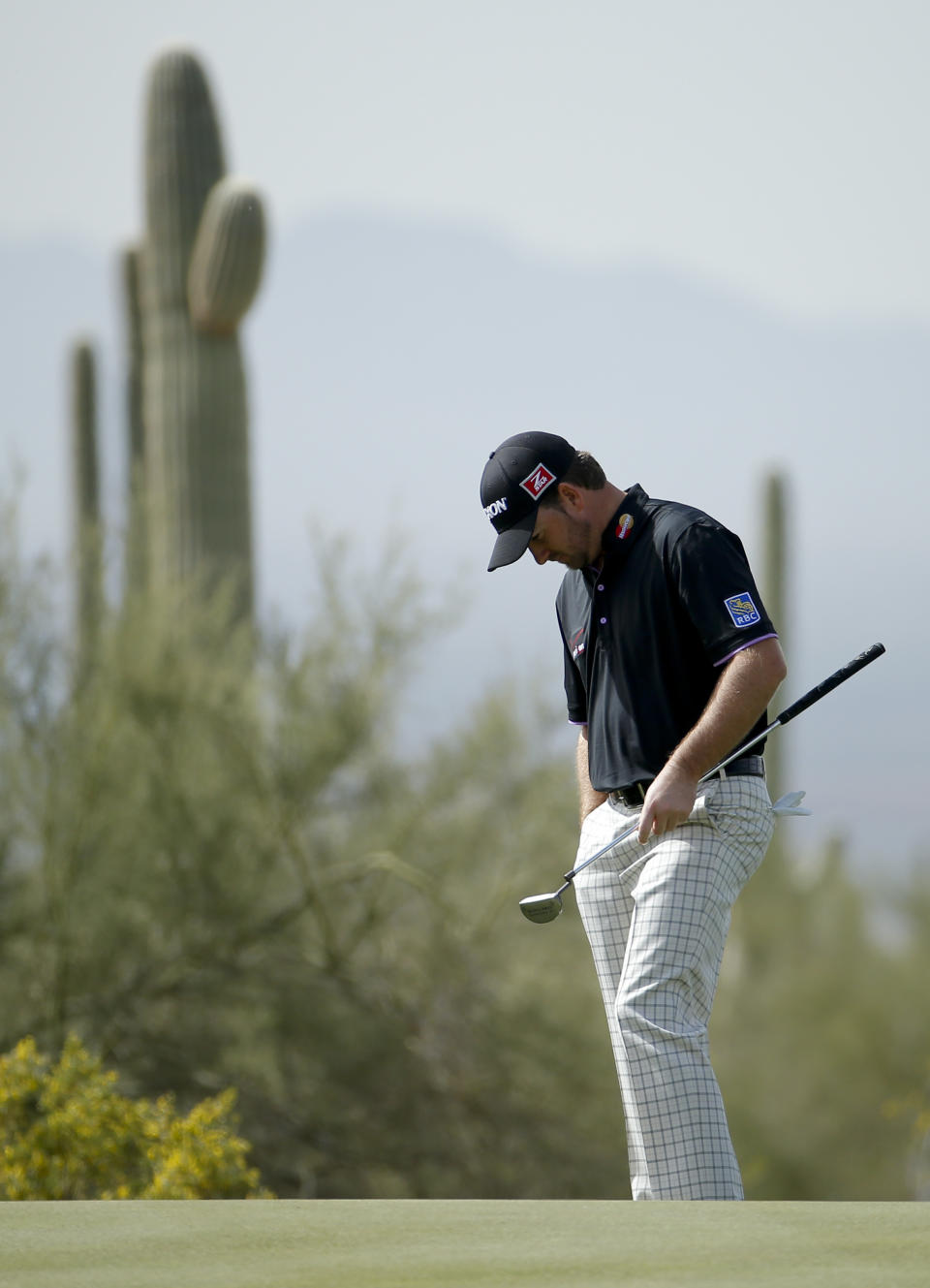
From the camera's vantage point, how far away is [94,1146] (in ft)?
16.1

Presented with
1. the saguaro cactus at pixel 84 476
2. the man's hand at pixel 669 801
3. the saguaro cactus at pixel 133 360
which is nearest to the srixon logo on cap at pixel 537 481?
the man's hand at pixel 669 801

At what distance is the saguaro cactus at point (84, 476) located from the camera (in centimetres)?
958

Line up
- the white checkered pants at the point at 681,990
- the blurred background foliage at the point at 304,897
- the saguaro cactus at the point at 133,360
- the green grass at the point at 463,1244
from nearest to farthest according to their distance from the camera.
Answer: the green grass at the point at 463,1244 < the white checkered pants at the point at 681,990 < the blurred background foliage at the point at 304,897 < the saguaro cactus at the point at 133,360

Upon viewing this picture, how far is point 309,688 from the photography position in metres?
9.70

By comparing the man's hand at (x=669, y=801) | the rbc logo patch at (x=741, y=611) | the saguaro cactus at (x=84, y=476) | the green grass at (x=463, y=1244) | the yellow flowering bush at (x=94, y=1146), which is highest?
the saguaro cactus at (x=84, y=476)

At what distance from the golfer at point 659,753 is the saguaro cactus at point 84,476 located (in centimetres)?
654

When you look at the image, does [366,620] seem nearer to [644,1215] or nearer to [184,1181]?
[184,1181]

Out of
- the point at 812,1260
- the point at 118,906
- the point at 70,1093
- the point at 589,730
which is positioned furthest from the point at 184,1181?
the point at 118,906

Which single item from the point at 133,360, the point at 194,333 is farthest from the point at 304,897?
the point at 133,360

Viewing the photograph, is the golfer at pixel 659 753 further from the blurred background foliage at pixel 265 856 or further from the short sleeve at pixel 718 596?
the blurred background foliage at pixel 265 856

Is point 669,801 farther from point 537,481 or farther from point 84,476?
point 84,476

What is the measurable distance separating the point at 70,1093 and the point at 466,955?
159 inches

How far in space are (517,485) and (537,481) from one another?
41mm

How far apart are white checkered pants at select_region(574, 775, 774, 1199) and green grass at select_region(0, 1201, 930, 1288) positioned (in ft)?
1.19
